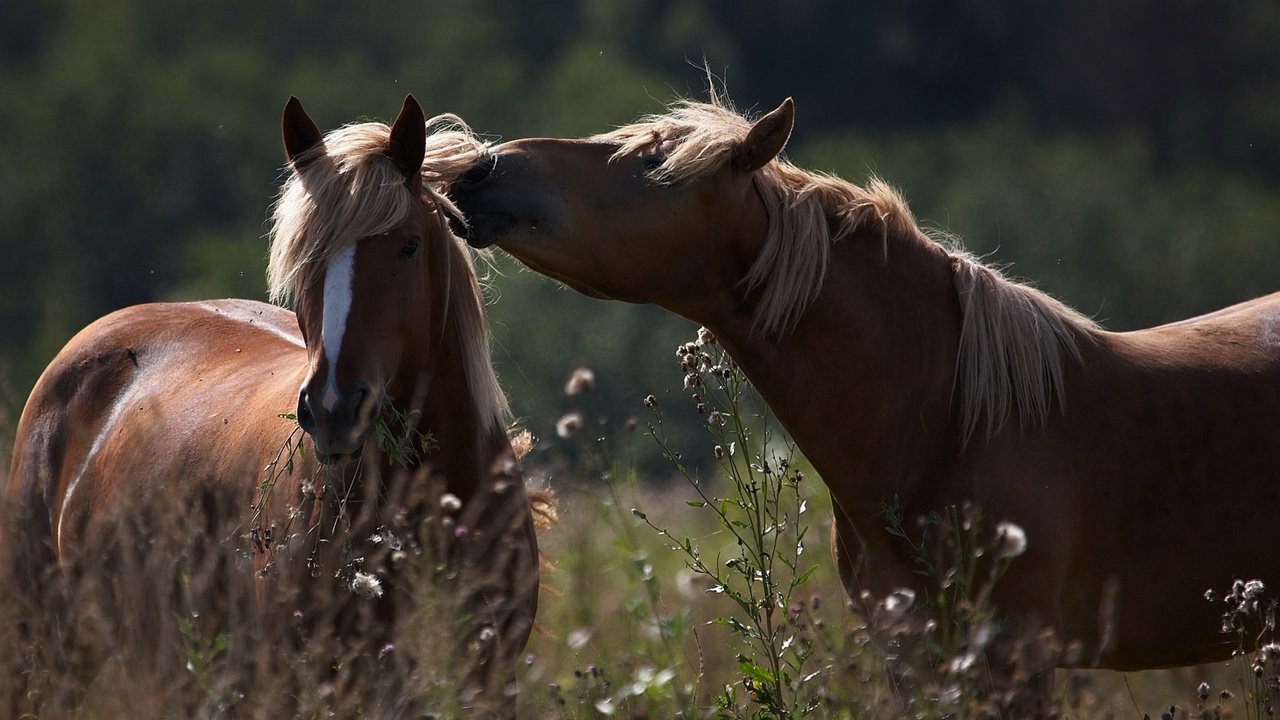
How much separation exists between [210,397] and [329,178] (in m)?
1.43

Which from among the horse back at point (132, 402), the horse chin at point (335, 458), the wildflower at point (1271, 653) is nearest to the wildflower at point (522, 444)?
the horse back at point (132, 402)

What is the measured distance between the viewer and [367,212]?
3918mm

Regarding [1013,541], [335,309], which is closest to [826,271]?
[1013,541]

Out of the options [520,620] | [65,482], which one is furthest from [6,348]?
[520,620]

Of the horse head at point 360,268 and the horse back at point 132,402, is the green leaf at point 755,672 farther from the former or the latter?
the horse back at point 132,402

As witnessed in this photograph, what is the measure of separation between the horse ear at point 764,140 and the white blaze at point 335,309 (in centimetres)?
110

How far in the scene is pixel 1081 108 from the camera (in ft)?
138

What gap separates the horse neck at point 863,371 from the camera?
13.1ft

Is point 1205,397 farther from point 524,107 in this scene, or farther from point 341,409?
point 524,107

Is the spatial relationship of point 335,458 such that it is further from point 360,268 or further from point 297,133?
point 297,133

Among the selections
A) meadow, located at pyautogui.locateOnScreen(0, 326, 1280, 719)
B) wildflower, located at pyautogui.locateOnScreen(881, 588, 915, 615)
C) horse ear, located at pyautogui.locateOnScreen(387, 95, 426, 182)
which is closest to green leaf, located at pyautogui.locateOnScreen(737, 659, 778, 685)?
meadow, located at pyautogui.locateOnScreen(0, 326, 1280, 719)

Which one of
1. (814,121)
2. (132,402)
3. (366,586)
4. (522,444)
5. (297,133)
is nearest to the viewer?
(366,586)

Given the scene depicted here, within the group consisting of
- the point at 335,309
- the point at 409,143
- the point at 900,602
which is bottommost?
the point at 900,602

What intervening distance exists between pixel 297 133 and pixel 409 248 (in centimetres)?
56
